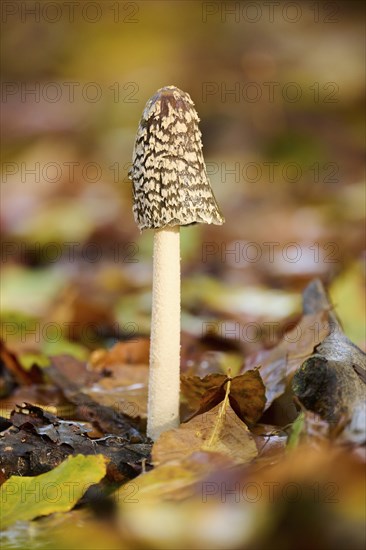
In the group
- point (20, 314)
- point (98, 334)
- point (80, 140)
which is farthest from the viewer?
point (80, 140)

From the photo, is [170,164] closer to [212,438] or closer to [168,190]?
[168,190]

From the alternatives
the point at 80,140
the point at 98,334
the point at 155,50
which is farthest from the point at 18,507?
the point at 155,50

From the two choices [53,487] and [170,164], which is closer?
[53,487]

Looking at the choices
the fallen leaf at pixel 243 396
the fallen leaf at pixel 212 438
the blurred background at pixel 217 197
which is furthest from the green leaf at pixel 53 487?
the fallen leaf at pixel 243 396

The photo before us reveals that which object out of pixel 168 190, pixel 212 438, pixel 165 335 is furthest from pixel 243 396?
pixel 168 190

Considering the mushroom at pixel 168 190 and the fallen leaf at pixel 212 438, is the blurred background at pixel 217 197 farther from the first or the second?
the mushroom at pixel 168 190

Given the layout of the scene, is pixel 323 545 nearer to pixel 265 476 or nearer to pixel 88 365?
pixel 265 476
